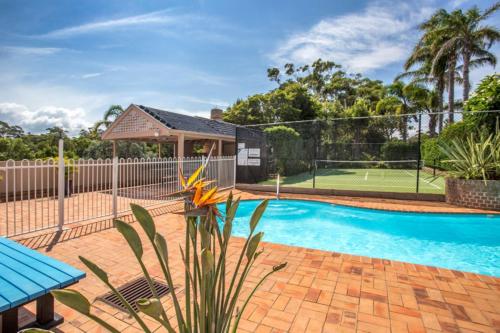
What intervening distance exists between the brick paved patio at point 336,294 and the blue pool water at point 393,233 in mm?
2138

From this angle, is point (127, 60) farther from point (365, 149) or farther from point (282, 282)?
point (365, 149)

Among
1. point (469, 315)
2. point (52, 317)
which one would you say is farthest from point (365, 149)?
point (52, 317)

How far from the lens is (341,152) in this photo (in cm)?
1702

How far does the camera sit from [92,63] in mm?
10133

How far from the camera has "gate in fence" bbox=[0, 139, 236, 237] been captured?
566cm

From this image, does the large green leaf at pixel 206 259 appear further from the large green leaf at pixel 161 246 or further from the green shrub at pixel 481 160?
the green shrub at pixel 481 160

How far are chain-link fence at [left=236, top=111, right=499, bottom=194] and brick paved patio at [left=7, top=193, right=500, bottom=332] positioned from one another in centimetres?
858

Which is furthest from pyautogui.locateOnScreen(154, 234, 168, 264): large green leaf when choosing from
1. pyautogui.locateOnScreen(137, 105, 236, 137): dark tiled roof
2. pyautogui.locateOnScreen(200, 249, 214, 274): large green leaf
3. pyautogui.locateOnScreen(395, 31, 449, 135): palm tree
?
pyautogui.locateOnScreen(395, 31, 449, 135): palm tree

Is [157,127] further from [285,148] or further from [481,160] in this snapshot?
[481,160]

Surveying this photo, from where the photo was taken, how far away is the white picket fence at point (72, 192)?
5.66 m

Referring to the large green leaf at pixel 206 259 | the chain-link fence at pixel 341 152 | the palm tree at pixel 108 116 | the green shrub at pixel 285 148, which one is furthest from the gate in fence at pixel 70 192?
the palm tree at pixel 108 116

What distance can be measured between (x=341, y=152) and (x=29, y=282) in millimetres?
16794

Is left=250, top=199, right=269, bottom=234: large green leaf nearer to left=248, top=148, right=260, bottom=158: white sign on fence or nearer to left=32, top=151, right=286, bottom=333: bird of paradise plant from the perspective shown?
left=32, top=151, right=286, bottom=333: bird of paradise plant

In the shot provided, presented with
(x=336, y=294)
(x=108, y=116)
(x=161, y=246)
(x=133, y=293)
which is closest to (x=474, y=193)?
(x=336, y=294)
